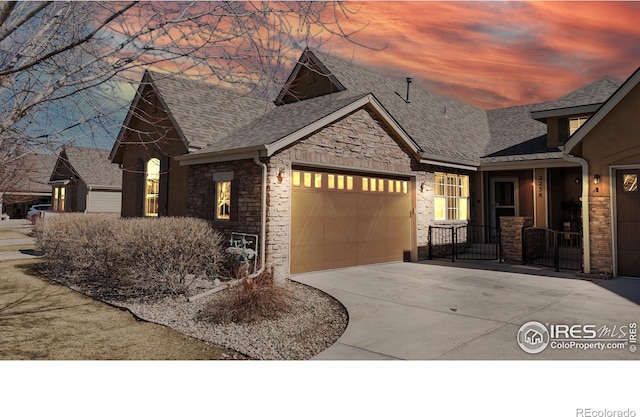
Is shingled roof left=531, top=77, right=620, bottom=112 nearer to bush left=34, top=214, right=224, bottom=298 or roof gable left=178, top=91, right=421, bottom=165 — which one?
roof gable left=178, top=91, right=421, bottom=165

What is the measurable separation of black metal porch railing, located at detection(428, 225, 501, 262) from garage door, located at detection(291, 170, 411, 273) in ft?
4.19

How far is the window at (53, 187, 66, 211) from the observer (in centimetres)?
2638

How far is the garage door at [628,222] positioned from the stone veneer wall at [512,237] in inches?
104

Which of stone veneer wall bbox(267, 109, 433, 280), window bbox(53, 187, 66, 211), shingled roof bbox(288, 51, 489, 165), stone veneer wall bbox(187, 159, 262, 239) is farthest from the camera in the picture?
window bbox(53, 187, 66, 211)

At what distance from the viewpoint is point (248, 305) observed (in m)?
6.16

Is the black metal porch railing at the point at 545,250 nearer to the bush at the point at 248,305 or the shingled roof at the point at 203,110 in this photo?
the bush at the point at 248,305

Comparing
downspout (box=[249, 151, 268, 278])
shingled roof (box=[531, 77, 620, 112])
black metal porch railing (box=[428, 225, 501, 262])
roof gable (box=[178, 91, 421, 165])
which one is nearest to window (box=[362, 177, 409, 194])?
roof gable (box=[178, 91, 421, 165])

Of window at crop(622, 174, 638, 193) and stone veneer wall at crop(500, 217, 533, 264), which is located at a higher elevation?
window at crop(622, 174, 638, 193)

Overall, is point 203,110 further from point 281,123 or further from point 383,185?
point 383,185

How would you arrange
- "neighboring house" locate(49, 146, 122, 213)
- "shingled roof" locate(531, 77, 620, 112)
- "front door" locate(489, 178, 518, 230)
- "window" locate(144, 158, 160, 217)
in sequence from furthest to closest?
"neighboring house" locate(49, 146, 122, 213)
"front door" locate(489, 178, 518, 230)
"window" locate(144, 158, 160, 217)
"shingled roof" locate(531, 77, 620, 112)

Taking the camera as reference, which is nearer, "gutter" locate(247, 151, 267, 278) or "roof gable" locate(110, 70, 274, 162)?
"gutter" locate(247, 151, 267, 278)

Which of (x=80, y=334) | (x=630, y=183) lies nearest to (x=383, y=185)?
(x=630, y=183)

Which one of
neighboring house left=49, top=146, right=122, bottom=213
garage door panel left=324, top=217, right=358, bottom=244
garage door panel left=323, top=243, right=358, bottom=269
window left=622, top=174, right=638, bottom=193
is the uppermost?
neighboring house left=49, top=146, right=122, bottom=213

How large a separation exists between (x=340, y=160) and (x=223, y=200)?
309cm
